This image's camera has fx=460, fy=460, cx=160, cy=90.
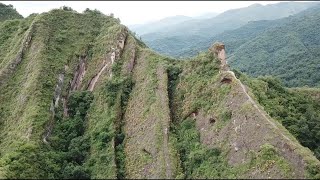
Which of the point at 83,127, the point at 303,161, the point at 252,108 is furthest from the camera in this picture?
the point at 83,127

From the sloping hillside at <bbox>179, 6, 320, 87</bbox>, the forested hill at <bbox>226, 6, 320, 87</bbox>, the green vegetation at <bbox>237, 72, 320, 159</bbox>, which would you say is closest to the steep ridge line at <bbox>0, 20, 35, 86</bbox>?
the green vegetation at <bbox>237, 72, 320, 159</bbox>

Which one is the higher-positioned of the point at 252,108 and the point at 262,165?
the point at 252,108

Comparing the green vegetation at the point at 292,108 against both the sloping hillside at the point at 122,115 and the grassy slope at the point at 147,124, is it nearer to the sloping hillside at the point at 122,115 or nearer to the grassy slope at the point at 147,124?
the sloping hillside at the point at 122,115

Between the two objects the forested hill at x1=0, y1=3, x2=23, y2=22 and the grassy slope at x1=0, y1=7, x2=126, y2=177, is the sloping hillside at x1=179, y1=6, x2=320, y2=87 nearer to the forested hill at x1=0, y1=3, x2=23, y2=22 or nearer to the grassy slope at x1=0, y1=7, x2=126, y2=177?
the grassy slope at x1=0, y1=7, x2=126, y2=177

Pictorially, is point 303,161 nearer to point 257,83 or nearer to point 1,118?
point 257,83

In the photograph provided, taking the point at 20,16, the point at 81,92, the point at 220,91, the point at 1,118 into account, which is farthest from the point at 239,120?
the point at 20,16

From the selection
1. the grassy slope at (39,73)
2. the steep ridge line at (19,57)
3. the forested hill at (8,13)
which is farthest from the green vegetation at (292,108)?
the forested hill at (8,13)
